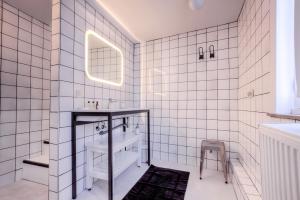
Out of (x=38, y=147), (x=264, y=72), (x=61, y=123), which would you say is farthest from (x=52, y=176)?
(x=264, y=72)

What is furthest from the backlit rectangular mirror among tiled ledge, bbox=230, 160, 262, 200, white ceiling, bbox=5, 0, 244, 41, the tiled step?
tiled ledge, bbox=230, 160, 262, 200

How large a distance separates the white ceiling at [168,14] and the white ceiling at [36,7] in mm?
715

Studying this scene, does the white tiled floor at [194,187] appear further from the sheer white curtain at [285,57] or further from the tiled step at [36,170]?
the sheer white curtain at [285,57]

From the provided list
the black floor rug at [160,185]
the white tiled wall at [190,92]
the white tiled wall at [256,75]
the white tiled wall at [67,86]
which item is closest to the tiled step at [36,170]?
the white tiled wall at [67,86]

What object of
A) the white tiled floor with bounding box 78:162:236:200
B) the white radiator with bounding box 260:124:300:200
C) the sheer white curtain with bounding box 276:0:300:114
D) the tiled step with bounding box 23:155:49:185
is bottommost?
the white tiled floor with bounding box 78:162:236:200

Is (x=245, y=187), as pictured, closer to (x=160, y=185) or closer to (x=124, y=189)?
(x=160, y=185)

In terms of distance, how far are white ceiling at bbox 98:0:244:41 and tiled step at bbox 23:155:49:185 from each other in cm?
206

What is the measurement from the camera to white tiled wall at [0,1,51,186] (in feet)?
6.10

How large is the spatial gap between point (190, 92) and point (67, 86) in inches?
69.3

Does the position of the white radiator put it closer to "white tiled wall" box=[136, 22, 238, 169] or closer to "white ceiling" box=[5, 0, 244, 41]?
"white tiled wall" box=[136, 22, 238, 169]

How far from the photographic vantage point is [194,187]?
1840 mm

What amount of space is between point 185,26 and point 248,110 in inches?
59.3

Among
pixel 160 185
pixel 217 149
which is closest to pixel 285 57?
pixel 217 149

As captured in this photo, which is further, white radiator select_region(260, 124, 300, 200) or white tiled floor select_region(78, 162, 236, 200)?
white tiled floor select_region(78, 162, 236, 200)
